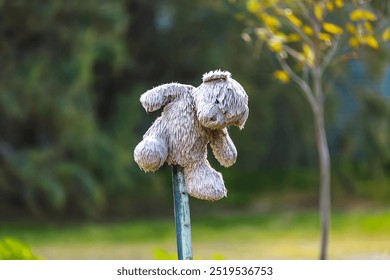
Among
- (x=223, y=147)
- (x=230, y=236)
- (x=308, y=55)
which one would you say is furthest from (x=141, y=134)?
(x=223, y=147)

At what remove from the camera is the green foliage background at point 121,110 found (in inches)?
307

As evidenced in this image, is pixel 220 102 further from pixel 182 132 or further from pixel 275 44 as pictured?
pixel 275 44

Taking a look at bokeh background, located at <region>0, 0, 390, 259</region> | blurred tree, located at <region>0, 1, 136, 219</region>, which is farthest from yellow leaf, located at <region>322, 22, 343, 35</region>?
blurred tree, located at <region>0, 1, 136, 219</region>

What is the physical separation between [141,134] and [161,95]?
6998 millimetres

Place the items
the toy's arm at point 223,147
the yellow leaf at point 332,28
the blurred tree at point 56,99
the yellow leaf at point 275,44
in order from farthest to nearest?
the blurred tree at point 56,99, the yellow leaf at point 275,44, the yellow leaf at point 332,28, the toy's arm at point 223,147

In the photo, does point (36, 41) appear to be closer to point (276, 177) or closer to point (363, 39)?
point (276, 177)

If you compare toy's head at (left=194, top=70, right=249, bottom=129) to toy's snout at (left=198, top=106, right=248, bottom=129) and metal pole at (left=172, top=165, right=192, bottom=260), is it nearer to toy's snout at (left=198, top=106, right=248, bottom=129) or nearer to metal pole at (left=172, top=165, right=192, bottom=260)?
toy's snout at (left=198, top=106, right=248, bottom=129)

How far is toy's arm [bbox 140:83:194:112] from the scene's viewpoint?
1949 millimetres

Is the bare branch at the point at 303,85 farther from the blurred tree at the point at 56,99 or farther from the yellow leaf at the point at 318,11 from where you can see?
the blurred tree at the point at 56,99

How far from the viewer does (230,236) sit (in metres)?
8.46

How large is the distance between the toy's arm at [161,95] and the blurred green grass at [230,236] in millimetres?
5074

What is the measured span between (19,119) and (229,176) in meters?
3.14

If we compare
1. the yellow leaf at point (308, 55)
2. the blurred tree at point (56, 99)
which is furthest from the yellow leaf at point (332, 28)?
the blurred tree at point (56, 99)
